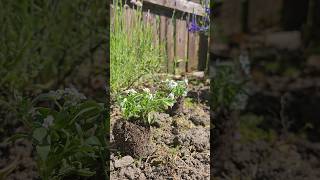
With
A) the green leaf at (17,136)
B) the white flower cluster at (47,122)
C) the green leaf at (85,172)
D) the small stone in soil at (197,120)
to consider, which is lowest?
the green leaf at (85,172)

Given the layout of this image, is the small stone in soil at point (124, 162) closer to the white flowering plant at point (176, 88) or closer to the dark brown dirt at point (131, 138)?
the dark brown dirt at point (131, 138)

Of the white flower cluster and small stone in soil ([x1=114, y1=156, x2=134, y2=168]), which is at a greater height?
the white flower cluster

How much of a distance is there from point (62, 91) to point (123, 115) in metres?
0.40

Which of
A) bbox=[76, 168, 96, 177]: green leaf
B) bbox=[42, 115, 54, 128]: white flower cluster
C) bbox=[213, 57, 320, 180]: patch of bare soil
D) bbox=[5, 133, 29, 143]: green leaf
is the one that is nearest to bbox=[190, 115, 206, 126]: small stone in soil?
bbox=[213, 57, 320, 180]: patch of bare soil

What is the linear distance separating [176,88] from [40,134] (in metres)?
0.79

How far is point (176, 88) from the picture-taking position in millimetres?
2496

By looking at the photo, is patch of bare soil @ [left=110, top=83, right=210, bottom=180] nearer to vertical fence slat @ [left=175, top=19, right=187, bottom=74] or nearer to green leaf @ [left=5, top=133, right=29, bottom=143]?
vertical fence slat @ [left=175, top=19, right=187, bottom=74]

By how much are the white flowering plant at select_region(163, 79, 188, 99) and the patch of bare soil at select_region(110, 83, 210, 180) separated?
86 mm

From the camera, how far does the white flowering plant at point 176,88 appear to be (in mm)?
2478

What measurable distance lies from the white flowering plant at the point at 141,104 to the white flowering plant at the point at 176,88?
0.04 meters

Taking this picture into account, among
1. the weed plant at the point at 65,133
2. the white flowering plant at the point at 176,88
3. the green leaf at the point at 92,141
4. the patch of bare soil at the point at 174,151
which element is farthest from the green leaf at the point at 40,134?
the white flowering plant at the point at 176,88

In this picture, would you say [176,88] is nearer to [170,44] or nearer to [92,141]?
[170,44]

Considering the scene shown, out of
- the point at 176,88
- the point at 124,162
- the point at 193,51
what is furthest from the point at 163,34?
the point at 124,162

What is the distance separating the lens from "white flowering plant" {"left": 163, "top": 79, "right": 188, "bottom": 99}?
2.48 metres
